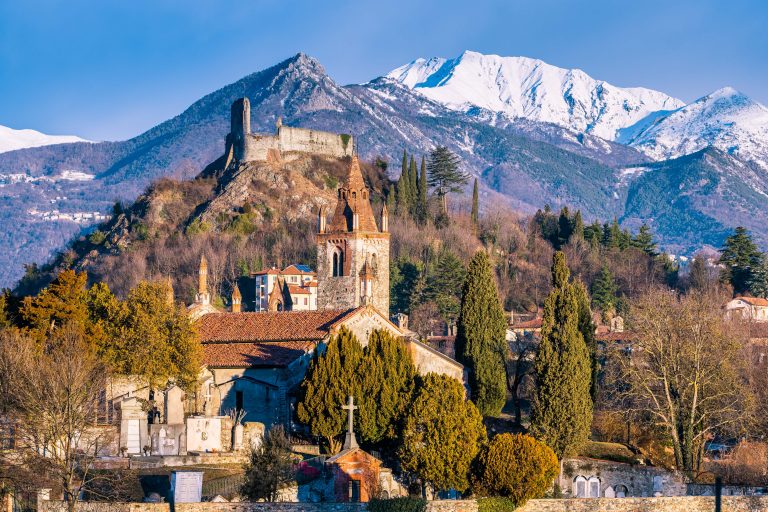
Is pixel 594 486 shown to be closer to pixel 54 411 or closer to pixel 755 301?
pixel 54 411

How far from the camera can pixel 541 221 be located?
154 meters

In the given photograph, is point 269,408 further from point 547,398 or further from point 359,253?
point 359,253

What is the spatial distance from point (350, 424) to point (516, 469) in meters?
6.84

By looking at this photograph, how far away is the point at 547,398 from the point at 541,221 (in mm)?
99215

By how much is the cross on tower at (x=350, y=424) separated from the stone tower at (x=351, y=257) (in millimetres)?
25526

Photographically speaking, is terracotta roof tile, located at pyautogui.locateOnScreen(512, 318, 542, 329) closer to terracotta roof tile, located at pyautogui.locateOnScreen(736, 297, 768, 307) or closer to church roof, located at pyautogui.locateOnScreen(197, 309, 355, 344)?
terracotta roof tile, located at pyautogui.locateOnScreen(736, 297, 768, 307)

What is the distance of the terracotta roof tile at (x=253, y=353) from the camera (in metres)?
61.8

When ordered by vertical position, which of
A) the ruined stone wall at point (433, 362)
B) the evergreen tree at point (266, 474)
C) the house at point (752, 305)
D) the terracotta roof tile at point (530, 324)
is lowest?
the evergreen tree at point (266, 474)

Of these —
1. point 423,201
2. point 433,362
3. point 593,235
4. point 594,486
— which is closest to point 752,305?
point 593,235

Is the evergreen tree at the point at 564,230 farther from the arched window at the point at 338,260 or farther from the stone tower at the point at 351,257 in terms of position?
the arched window at the point at 338,260

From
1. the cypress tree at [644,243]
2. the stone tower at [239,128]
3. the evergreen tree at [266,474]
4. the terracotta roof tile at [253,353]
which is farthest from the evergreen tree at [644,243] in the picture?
the evergreen tree at [266,474]

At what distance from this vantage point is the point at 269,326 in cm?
6619

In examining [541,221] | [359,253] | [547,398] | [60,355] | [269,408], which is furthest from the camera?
[541,221]

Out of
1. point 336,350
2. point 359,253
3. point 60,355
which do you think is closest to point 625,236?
point 359,253
